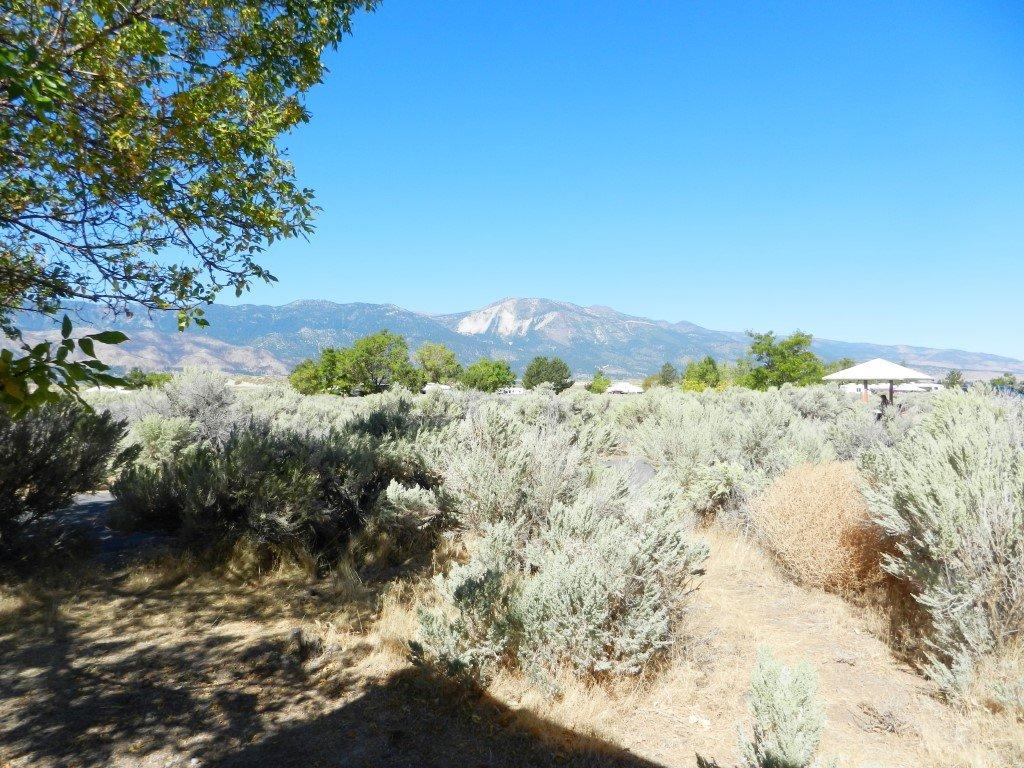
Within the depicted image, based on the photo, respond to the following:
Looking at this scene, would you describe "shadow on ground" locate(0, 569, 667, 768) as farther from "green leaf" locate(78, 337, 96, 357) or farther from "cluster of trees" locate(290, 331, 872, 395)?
"cluster of trees" locate(290, 331, 872, 395)

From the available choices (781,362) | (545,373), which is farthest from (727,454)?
(545,373)

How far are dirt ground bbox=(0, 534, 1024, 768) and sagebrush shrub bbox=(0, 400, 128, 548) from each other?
0.98 metres

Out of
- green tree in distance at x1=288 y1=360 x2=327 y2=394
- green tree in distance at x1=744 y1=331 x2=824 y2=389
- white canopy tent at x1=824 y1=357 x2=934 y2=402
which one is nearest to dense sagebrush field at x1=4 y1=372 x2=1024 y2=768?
white canopy tent at x1=824 y1=357 x2=934 y2=402

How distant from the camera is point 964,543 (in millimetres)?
3270

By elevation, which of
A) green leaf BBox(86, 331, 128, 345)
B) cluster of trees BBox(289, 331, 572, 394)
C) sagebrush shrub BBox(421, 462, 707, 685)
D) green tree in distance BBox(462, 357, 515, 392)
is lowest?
green tree in distance BBox(462, 357, 515, 392)

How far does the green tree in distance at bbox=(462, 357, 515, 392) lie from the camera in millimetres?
69062

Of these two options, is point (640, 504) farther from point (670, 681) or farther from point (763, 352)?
point (763, 352)

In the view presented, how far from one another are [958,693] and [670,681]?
163cm

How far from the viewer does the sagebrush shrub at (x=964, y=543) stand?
318 centimetres

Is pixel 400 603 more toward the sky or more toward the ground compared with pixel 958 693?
more toward the ground

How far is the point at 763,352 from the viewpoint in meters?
45.4

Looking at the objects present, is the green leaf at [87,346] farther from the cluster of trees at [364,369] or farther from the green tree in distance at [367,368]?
the green tree in distance at [367,368]

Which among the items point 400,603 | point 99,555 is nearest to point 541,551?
point 400,603

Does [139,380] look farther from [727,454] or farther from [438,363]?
[727,454]
